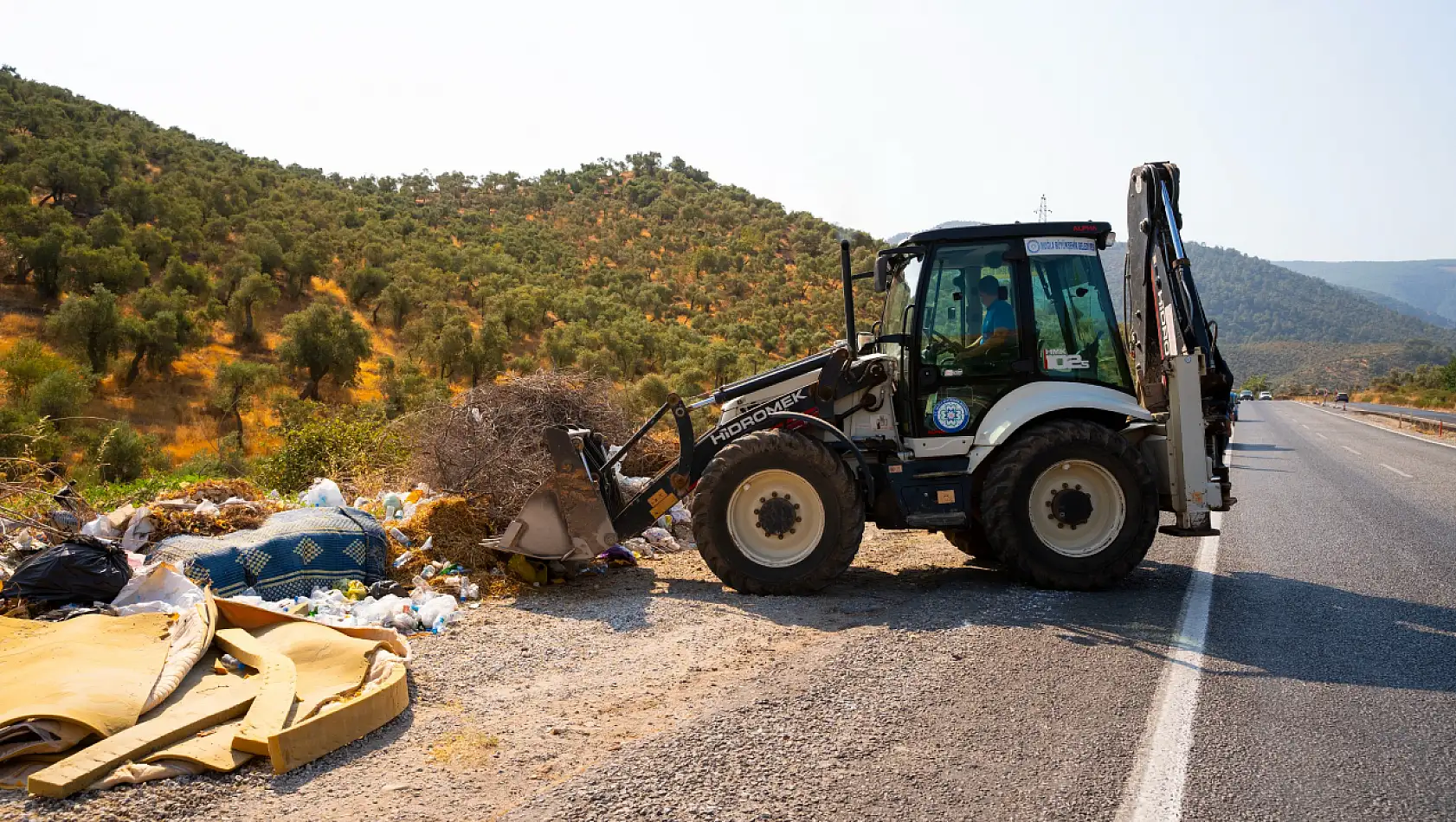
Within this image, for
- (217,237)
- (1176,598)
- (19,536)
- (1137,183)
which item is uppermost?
(217,237)

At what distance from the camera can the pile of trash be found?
411 centimetres

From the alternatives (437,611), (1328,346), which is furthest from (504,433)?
(1328,346)

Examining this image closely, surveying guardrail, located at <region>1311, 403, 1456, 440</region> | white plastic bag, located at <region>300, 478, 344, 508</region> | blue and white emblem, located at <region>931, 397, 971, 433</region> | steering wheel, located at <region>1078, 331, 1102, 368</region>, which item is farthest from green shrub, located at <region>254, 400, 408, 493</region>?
guardrail, located at <region>1311, 403, 1456, 440</region>

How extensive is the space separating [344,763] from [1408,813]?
438cm

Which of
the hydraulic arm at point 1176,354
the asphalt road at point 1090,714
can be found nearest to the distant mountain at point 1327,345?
the hydraulic arm at point 1176,354

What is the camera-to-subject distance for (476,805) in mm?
3869

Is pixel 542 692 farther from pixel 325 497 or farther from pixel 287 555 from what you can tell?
pixel 325 497

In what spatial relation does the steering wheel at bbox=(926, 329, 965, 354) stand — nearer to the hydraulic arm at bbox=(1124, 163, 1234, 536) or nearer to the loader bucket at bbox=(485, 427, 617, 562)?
the hydraulic arm at bbox=(1124, 163, 1234, 536)

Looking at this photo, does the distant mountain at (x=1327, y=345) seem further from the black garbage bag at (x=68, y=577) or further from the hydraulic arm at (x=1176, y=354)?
the black garbage bag at (x=68, y=577)

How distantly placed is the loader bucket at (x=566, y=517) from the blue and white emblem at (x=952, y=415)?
2.84 meters

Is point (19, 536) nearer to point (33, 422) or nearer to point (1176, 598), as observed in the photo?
point (1176, 598)

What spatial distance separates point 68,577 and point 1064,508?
716 cm

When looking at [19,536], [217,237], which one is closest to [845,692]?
[19,536]

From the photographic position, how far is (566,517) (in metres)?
7.75
